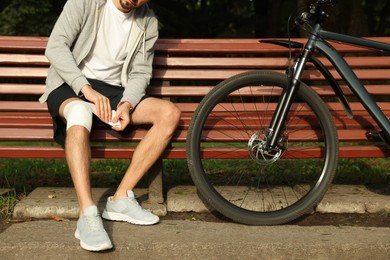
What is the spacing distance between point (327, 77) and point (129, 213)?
138 cm

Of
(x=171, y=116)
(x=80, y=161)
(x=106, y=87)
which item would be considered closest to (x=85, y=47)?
(x=106, y=87)

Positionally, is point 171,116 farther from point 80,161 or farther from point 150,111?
point 80,161

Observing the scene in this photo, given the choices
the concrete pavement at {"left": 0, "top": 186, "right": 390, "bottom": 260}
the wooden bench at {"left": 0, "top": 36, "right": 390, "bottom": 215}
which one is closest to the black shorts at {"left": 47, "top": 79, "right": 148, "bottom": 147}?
the wooden bench at {"left": 0, "top": 36, "right": 390, "bottom": 215}

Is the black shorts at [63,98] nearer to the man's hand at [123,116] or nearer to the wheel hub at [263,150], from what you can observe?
the man's hand at [123,116]

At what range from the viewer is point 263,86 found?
4.44m

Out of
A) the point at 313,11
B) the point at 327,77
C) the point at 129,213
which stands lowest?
the point at 129,213

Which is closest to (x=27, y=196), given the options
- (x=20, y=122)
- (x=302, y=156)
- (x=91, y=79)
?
(x=20, y=122)

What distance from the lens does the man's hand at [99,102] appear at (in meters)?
3.98

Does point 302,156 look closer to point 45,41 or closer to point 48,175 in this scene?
point 45,41

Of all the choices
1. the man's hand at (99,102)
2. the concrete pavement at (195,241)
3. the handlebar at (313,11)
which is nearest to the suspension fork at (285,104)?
the handlebar at (313,11)

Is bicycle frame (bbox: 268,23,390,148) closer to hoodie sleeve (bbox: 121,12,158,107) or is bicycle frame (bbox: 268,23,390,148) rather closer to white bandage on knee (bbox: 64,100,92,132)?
hoodie sleeve (bbox: 121,12,158,107)

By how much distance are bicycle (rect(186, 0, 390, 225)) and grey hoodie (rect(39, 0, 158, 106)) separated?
1.58 feet

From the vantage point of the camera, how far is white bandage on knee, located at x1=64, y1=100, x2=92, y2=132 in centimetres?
387

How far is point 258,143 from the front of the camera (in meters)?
4.12
